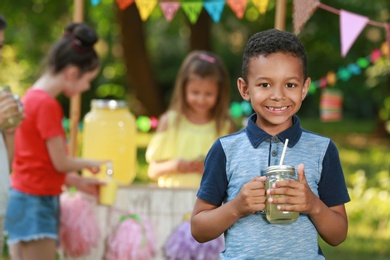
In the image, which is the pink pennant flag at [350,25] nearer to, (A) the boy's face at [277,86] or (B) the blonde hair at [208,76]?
(B) the blonde hair at [208,76]

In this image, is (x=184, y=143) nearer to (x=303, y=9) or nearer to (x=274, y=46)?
(x=303, y=9)

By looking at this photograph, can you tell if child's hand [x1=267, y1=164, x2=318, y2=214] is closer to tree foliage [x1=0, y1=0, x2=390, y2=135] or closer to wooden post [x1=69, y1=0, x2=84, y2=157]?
wooden post [x1=69, y1=0, x2=84, y2=157]

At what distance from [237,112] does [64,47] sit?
182 centimetres

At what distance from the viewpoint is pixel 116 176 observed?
17.3ft

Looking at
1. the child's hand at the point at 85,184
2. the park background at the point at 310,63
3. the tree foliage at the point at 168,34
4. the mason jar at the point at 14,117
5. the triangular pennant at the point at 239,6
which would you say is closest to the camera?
the mason jar at the point at 14,117

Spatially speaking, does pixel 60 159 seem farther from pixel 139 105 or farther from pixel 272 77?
pixel 139 105

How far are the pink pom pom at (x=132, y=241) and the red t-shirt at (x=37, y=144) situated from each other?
19.0 inches

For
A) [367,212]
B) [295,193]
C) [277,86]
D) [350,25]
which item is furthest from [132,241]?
[367,212]

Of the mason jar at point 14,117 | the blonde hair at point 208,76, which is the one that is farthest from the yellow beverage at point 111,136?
the mason jar at point 14,117

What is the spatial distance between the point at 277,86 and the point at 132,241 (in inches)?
88.8

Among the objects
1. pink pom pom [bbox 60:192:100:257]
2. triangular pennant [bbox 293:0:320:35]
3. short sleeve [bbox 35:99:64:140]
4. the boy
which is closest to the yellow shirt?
pink pom pom [bbox 60:192:100:257]

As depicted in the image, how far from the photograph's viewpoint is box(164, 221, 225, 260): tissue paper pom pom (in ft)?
14.8

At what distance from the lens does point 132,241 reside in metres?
4.73

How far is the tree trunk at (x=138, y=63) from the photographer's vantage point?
12.8 meters
